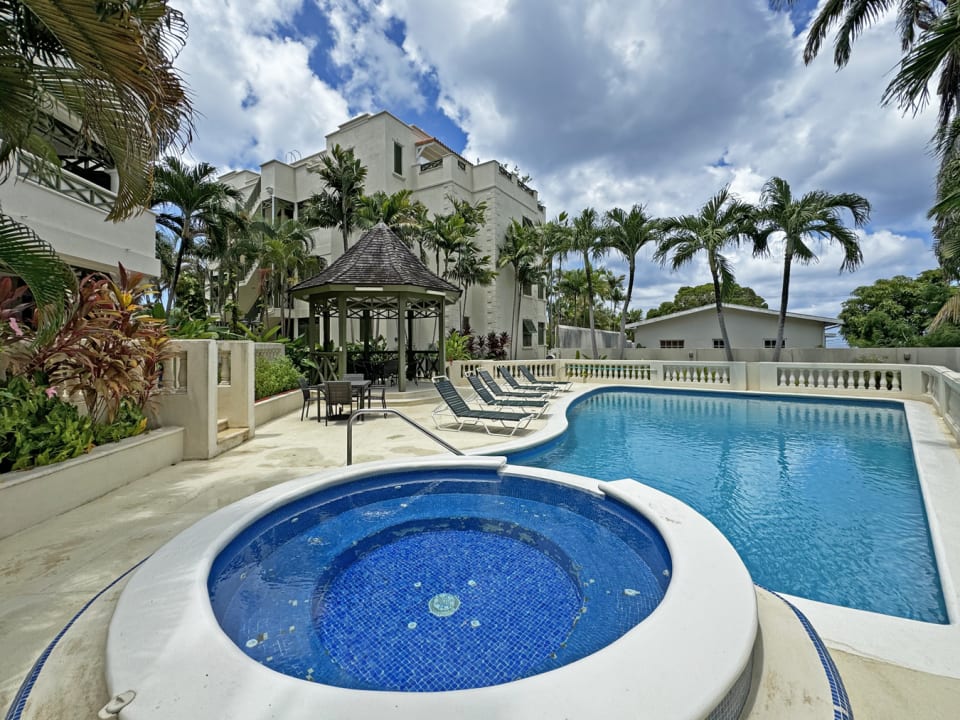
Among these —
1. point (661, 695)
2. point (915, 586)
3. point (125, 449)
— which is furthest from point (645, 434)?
point (125, 449)

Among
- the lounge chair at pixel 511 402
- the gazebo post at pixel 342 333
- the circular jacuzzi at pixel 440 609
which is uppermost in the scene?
the gazebo post at pixel 342 333

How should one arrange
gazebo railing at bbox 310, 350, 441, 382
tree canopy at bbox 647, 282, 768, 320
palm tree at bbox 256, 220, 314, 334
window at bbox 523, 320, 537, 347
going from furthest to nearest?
1. tree canopy at bbox 647, 282, 768, 320
2. window at bbox 523, 320, 537, 347
3. palm tree at bbox 256, 220, 314, 334
4. gazebo railing at bbox 310, 350, 441, 382

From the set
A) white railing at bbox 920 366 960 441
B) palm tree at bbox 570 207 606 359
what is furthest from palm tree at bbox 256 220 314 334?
white railing at bbox 920 366 960 441

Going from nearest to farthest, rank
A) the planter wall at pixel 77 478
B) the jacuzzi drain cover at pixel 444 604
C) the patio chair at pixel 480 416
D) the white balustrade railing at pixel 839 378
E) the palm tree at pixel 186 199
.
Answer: the jacuzzi drain cover at pixel 444 604
the planter wall at pixel 77 478
the patio chair at pixel 480 416
the white balustrade railing at pixel 839 378
the palm tree at pixel 186 199

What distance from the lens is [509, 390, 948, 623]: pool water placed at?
398cm

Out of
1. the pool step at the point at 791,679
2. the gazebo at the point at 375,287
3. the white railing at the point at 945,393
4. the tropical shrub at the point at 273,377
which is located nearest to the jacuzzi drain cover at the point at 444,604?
the pool step at the point at 791,679

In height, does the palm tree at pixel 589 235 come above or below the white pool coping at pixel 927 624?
above

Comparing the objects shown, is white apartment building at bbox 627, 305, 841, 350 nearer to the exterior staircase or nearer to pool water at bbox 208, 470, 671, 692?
pool water at bbox 208, 470, 671, 692

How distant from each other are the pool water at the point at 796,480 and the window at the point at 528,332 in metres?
18.6

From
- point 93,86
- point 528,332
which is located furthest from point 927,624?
point 528,332

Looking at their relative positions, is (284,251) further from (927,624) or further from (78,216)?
(927,624)

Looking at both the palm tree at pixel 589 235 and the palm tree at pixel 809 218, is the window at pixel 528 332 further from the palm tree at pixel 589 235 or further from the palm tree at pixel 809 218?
the palm tree at pixel 809 218

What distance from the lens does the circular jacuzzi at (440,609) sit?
80.0 inches

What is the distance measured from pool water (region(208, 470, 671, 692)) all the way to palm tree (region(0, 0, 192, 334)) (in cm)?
357
